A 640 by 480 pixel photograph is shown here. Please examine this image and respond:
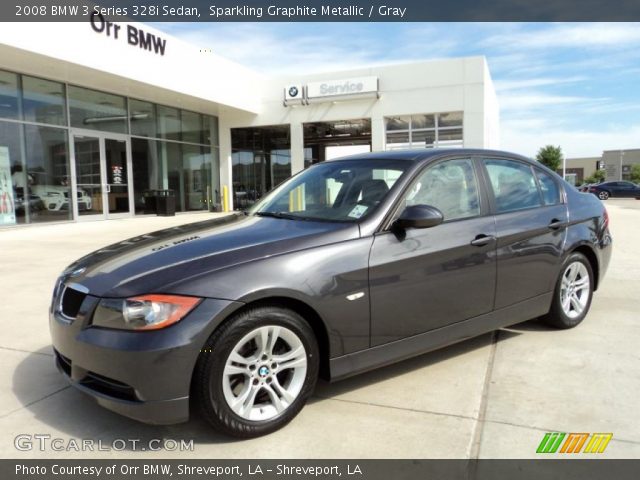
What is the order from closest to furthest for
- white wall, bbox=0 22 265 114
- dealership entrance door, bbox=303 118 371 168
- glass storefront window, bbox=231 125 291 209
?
white wall, bbox=0 22 265 114 < dealership entrance door, bbox=303 118 371 168 < glass storefront window, bbox=231 125 291 209

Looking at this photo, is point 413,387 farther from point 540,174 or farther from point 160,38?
point 160,38

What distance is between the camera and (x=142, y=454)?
104 inches

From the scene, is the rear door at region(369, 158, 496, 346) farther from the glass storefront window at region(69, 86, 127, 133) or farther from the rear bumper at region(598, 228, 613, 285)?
the glass storefront window at region(69, 86, 127, 133)

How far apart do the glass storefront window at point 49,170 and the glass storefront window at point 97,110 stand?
90 cm

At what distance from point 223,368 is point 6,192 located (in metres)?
13.7

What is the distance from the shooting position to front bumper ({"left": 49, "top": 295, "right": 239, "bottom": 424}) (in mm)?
2484

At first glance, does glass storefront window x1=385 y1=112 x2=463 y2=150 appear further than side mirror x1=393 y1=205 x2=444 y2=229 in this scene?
Yes

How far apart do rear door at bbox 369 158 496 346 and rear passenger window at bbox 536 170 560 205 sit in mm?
897

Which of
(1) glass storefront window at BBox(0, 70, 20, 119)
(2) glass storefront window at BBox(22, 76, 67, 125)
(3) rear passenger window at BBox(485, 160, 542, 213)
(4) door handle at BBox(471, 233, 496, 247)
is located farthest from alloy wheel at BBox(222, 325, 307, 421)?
(2) glass storefront window at BBox(22, 76, 67, 125)

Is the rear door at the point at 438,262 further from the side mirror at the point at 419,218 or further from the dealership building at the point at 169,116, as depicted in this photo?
the dealership building at the point at 169,116

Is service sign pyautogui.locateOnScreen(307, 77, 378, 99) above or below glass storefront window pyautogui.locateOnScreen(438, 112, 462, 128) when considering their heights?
above

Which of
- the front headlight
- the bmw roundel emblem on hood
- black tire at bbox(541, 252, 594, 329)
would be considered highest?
the bmw roundel emblem on hood
